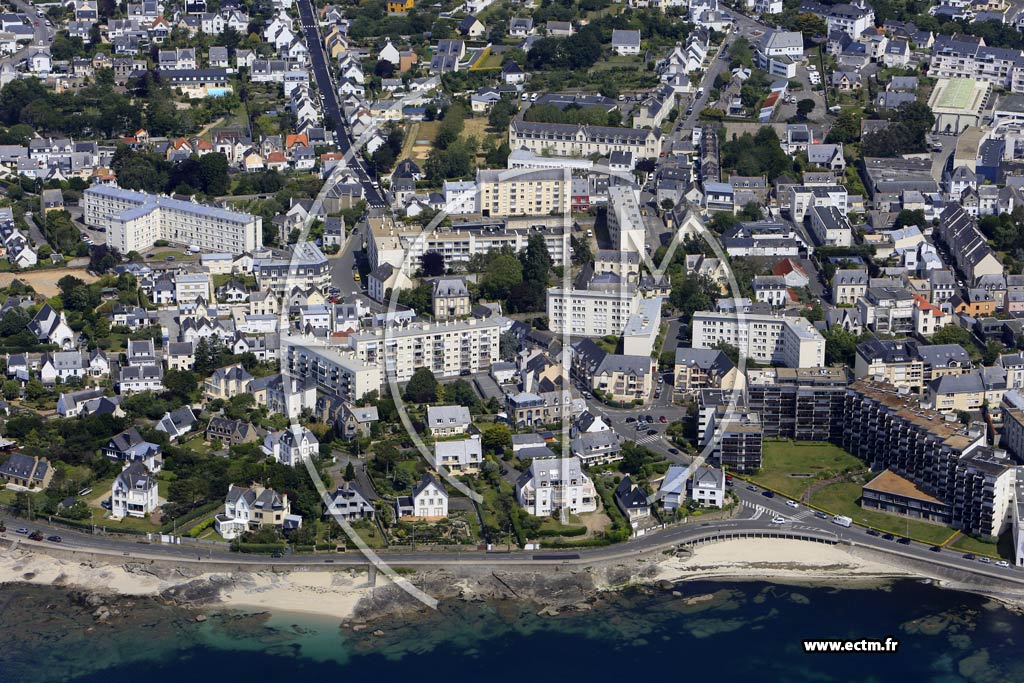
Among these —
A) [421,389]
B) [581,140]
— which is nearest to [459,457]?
[421,389]

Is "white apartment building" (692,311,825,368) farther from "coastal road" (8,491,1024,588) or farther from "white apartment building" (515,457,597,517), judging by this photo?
"white apartment building" (515,457,597,517)

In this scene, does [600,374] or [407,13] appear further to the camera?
[407,13]

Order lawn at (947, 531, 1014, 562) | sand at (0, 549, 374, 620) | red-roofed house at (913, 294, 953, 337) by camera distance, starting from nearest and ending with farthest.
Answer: sand at (0, 549, 374, 620), lawn at (947, 531, 1014, 562), red-roofed house at (913, 294, 953, 337)

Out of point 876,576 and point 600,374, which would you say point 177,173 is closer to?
point 600,374

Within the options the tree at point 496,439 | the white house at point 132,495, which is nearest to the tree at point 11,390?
the white house at point 132,495

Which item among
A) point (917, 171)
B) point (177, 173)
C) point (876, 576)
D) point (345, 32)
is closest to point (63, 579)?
point (876, 576)

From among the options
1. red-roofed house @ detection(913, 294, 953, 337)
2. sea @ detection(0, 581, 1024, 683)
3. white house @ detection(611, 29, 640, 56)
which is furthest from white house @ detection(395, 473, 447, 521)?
white house @ detection(611, 29, 640, 56)

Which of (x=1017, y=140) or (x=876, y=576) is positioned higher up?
(x=1017, y=140)
